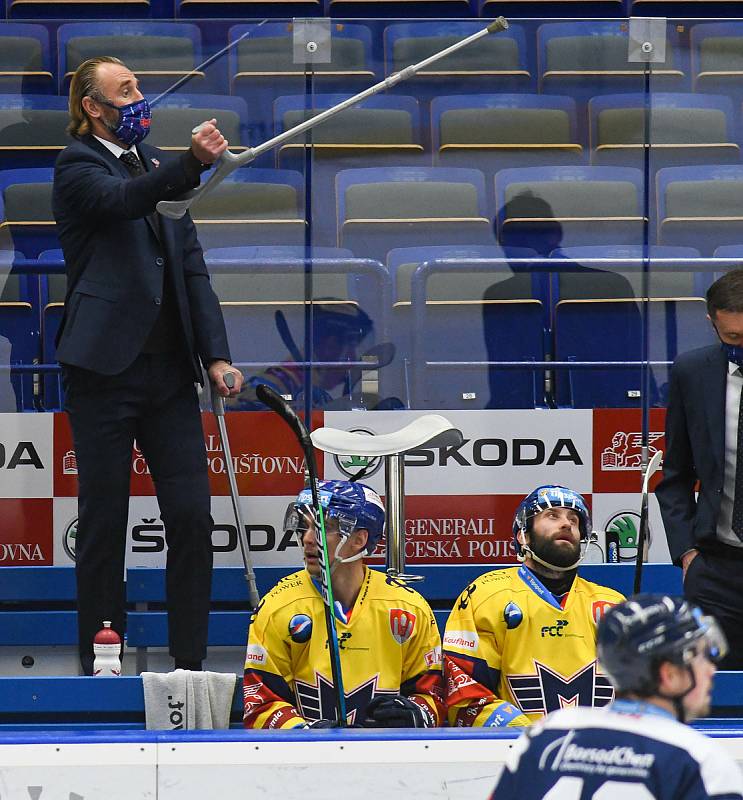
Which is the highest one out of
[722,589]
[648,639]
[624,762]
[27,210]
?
[27,210]

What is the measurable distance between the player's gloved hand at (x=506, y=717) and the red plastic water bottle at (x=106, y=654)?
78 cm

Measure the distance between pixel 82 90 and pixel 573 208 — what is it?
1504mm

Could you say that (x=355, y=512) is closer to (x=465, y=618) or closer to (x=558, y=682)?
(x=465, y=618)

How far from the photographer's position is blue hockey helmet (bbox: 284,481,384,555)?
Result: 11.3 feet

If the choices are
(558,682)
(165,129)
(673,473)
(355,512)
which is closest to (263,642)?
(355,512)

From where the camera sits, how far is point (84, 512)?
3492mm

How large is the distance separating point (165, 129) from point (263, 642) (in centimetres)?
166

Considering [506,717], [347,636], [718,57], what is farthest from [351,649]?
[718,57]

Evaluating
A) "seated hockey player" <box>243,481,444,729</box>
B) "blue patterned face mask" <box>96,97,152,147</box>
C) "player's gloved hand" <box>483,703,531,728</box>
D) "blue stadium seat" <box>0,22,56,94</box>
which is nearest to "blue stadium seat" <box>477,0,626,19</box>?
"blue stadium seat" <box>0,22,56,94</box>

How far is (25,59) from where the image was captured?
14.2ft

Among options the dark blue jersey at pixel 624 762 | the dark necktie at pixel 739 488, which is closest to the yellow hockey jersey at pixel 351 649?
the dark necktie at pixel 739 488

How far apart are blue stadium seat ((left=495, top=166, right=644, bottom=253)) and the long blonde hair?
1.32m

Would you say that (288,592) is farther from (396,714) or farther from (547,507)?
(547,507)

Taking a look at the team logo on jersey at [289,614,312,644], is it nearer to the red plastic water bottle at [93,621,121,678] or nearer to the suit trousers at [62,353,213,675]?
the suit trousers at [62,353,213,675]
